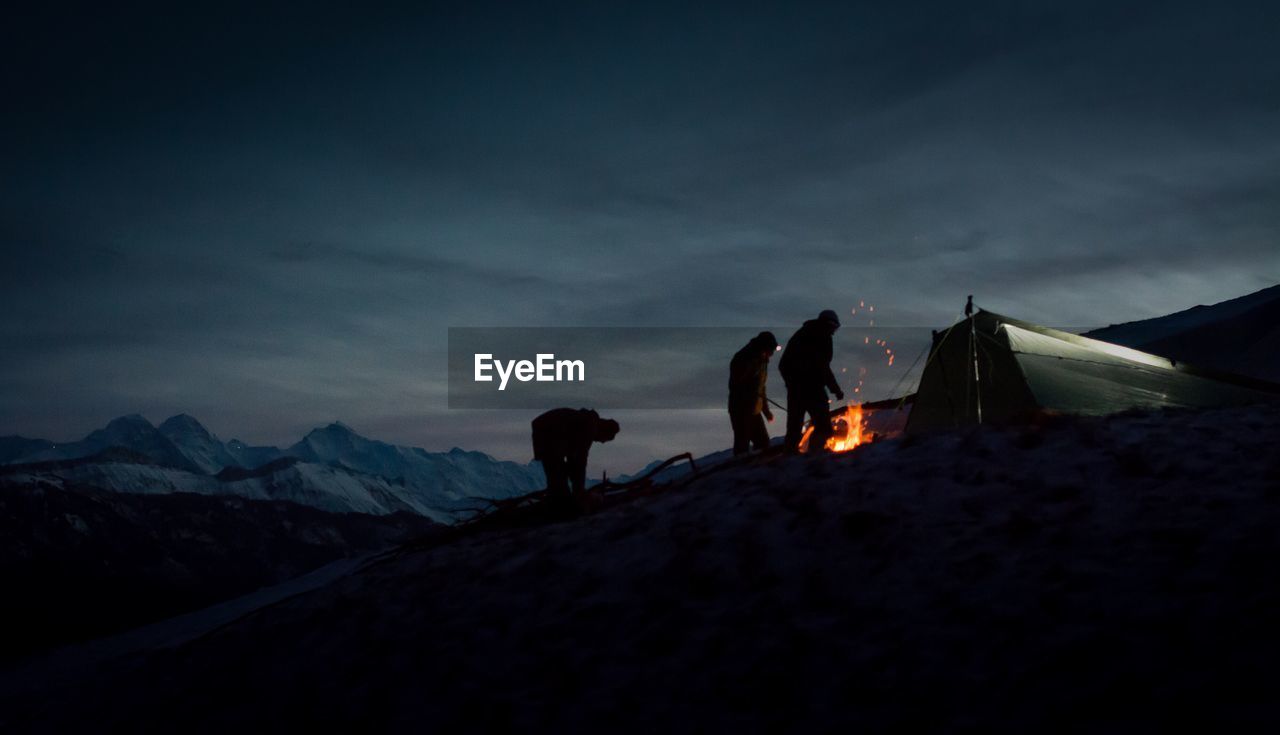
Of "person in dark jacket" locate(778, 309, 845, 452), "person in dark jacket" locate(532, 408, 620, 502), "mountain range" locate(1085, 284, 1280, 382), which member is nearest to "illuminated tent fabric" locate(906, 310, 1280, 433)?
"person in dark jacket" locate(778, 309, 845, 452)

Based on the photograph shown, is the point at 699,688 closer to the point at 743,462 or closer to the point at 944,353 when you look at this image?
the point at 743,462

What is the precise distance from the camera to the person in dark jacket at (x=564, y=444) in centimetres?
1105

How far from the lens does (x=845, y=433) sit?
12438 millimetres

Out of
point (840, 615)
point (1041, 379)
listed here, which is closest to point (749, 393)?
point (1041, 379)

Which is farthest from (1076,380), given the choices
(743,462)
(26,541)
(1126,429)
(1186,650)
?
(26,541)

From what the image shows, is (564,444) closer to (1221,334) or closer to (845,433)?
(845,433)

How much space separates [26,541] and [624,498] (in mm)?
180523

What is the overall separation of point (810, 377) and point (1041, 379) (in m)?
3.61

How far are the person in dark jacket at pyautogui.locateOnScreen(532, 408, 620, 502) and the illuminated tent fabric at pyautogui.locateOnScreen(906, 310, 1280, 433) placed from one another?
5570 mm

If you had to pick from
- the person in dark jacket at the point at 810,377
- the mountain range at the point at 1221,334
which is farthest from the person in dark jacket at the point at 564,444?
the mountain range at the point at 1221,334

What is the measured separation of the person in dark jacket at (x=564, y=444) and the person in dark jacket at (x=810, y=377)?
303 centimetres

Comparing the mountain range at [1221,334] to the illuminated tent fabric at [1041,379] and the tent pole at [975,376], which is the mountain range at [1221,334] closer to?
the illuminated tent fabric at [1041,379]

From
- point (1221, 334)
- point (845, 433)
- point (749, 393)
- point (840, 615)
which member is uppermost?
point (1221, 334)

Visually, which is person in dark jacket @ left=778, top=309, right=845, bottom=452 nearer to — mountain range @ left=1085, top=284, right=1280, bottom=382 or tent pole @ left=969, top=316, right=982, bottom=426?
tent pole @ left=969, top=316, right=982, bottom=426
